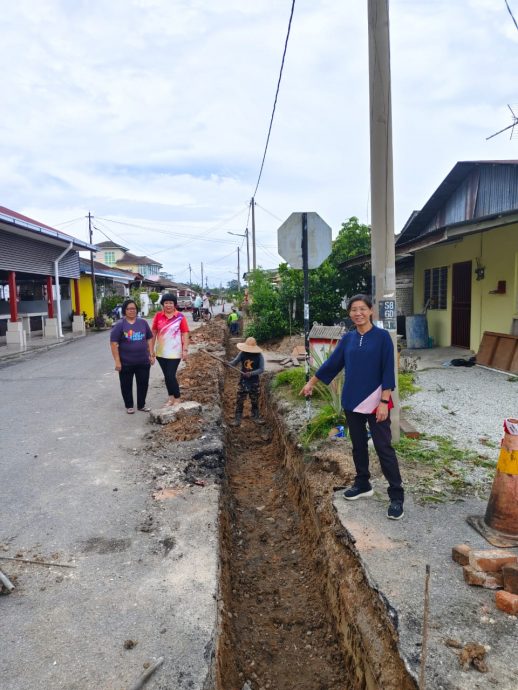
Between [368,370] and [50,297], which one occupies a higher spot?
[50,297]

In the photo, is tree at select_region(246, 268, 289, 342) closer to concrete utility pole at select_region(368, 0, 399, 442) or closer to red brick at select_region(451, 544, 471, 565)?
concrete utility pole at select_region(368, 0, 399, 442)

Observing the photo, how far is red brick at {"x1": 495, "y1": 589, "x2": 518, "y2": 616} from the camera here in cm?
250

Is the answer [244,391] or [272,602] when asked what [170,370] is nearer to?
[244,391]

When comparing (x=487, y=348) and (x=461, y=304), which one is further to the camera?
(x=461, y=304)

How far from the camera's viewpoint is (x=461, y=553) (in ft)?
9.75

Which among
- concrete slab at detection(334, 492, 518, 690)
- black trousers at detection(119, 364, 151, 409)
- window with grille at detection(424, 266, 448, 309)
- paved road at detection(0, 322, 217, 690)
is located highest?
window with grille at detection(424, 266, 448, 309)

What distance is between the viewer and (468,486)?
4.12m

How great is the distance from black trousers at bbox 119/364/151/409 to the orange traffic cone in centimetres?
489

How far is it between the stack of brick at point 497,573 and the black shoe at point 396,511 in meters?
0.69

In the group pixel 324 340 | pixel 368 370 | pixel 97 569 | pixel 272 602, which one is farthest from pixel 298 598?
pixel 324 340

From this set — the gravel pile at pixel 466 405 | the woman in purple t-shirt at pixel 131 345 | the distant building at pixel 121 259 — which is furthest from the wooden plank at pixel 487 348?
the distant building at pixel 121 259

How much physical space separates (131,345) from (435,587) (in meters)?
5.14

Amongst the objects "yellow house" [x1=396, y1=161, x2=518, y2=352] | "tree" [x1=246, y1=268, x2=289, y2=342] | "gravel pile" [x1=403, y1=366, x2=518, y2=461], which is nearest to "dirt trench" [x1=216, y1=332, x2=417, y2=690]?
"gravel pile" [x1=403, y1=366, x2=518, y2=461]

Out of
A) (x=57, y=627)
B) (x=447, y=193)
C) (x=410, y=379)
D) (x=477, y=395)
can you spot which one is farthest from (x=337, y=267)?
(x=57, y=627)
